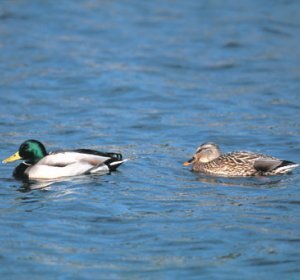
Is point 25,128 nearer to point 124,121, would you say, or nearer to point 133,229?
point 124,121

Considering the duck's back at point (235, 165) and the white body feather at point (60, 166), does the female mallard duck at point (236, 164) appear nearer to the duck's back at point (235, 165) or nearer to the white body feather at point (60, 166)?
the duck's back at point (235, 165)

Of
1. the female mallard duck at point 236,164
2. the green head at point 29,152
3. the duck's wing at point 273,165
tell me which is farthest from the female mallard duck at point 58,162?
the duck's wing at point 273,165

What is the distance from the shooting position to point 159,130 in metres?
16.8

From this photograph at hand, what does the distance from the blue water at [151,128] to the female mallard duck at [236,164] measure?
203mm

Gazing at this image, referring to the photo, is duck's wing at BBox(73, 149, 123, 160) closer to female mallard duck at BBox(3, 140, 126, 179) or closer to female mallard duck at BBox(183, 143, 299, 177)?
female mallard duck at BBox(3, 140, 126, 179)

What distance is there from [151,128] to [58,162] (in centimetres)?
370

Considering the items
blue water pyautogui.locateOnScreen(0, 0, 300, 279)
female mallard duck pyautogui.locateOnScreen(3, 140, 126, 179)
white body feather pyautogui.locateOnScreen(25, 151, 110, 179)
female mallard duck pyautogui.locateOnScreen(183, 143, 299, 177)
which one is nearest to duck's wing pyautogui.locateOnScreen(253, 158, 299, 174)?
female mallard duck pyautogui.locateOnScreen(183, 143, 299, 177)

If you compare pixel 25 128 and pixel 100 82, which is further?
pixel 100 82

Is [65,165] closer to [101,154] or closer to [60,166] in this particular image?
[60,166]

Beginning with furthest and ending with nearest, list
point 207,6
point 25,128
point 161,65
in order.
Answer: point 207,6 → point 161,65 → point 25,128

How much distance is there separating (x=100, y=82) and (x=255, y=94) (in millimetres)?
3314

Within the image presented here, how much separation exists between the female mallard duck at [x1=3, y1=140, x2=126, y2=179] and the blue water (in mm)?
290

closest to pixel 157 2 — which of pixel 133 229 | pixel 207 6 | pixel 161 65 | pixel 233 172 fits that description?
pixel 207 6

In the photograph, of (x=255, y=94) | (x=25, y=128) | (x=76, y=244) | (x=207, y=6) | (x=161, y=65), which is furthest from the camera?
(x=207, y=6)
